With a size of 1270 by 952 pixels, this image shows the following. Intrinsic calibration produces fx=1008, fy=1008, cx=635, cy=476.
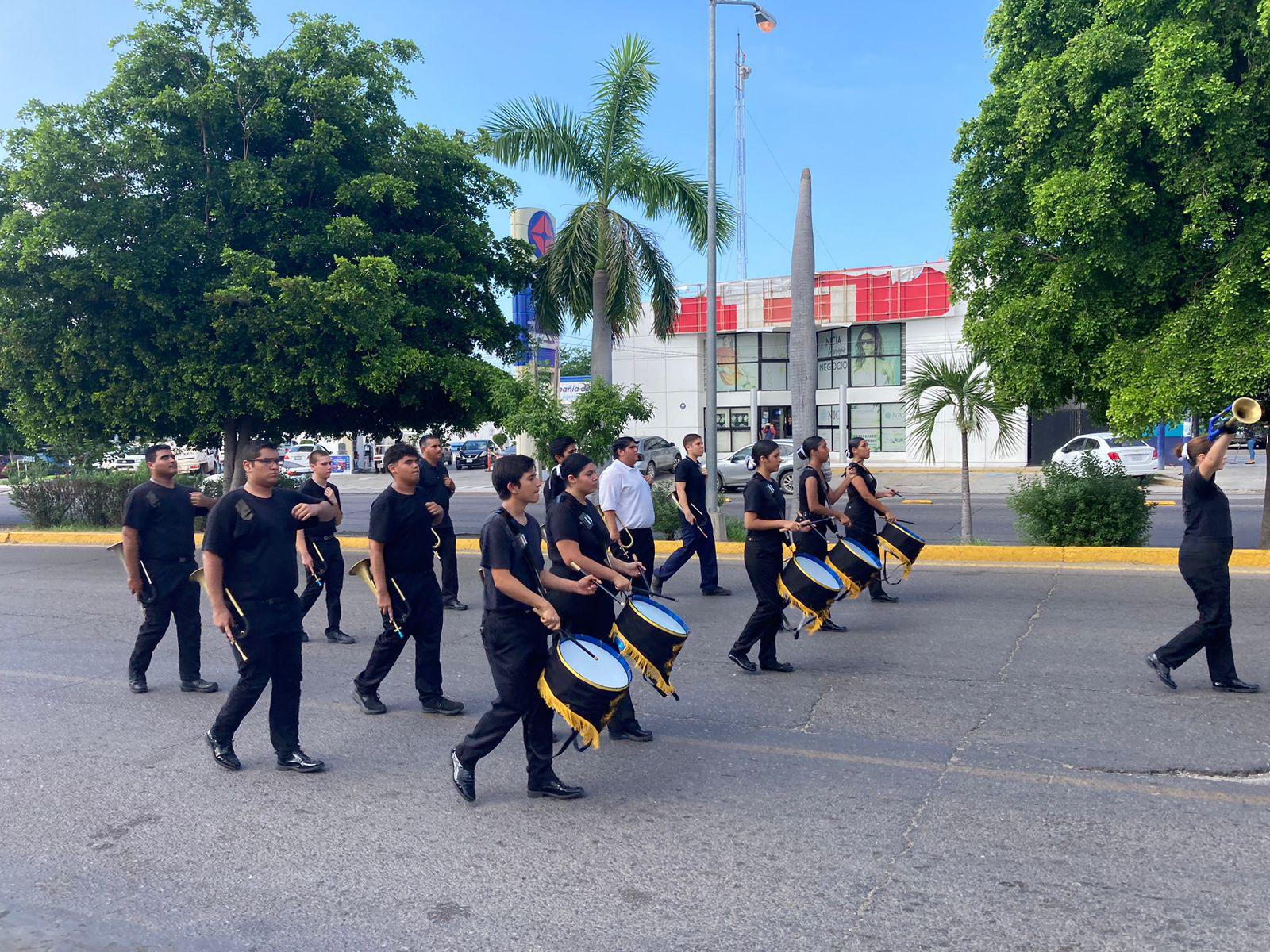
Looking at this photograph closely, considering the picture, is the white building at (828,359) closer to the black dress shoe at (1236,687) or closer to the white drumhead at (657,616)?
the black dress shoe at (1236,687)

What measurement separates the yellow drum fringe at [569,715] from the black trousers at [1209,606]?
4.00 metres

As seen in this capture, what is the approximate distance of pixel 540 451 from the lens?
15734mm

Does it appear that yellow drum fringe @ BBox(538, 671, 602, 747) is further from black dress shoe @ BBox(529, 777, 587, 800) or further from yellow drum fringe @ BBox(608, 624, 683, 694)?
yellow drum fringe @ BBox(608, 624, 683, 694)

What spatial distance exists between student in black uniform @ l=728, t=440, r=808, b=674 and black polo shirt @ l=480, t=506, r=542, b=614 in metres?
2.55

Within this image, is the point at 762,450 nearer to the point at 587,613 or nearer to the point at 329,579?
the point at 587,613

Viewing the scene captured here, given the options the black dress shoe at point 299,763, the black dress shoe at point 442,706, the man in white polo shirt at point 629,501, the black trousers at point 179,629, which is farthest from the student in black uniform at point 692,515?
the black dress shoe at point 299,763

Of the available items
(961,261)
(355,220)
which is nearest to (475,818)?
(961,261)

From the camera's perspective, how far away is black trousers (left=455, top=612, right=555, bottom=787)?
15.9 feet

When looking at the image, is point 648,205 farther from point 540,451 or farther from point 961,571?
point 961,571

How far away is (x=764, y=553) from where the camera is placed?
285 inches

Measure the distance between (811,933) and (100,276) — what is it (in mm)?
14176

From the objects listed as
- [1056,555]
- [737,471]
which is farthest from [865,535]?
[737,471]

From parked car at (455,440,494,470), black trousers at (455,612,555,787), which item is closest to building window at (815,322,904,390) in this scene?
parked car at (455,440,494,470)

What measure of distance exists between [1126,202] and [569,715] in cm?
926
